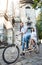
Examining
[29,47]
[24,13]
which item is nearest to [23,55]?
[29,47]

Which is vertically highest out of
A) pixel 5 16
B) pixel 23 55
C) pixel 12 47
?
pixel 5 16

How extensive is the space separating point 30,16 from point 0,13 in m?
1.65

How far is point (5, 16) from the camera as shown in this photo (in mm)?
10375

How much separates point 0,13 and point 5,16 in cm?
43

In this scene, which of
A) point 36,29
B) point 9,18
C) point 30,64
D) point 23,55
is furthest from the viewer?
point 9,18

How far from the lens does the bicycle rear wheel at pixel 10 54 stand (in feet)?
23.3

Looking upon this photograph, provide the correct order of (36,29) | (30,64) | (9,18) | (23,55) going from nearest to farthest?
(30,64), (23,55), (36,29), (9,18)

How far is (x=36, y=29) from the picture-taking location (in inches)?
374

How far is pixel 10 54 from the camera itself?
7.25m

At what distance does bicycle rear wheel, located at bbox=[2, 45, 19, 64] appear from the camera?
23.3 feet

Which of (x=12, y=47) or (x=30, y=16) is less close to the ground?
(x=30, y=16)

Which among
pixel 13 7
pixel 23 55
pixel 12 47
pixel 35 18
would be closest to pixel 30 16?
pixel 35 18

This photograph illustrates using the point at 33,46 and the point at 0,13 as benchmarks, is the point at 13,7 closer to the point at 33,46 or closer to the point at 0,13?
the point at 0,13

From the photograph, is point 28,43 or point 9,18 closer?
point 28,43
